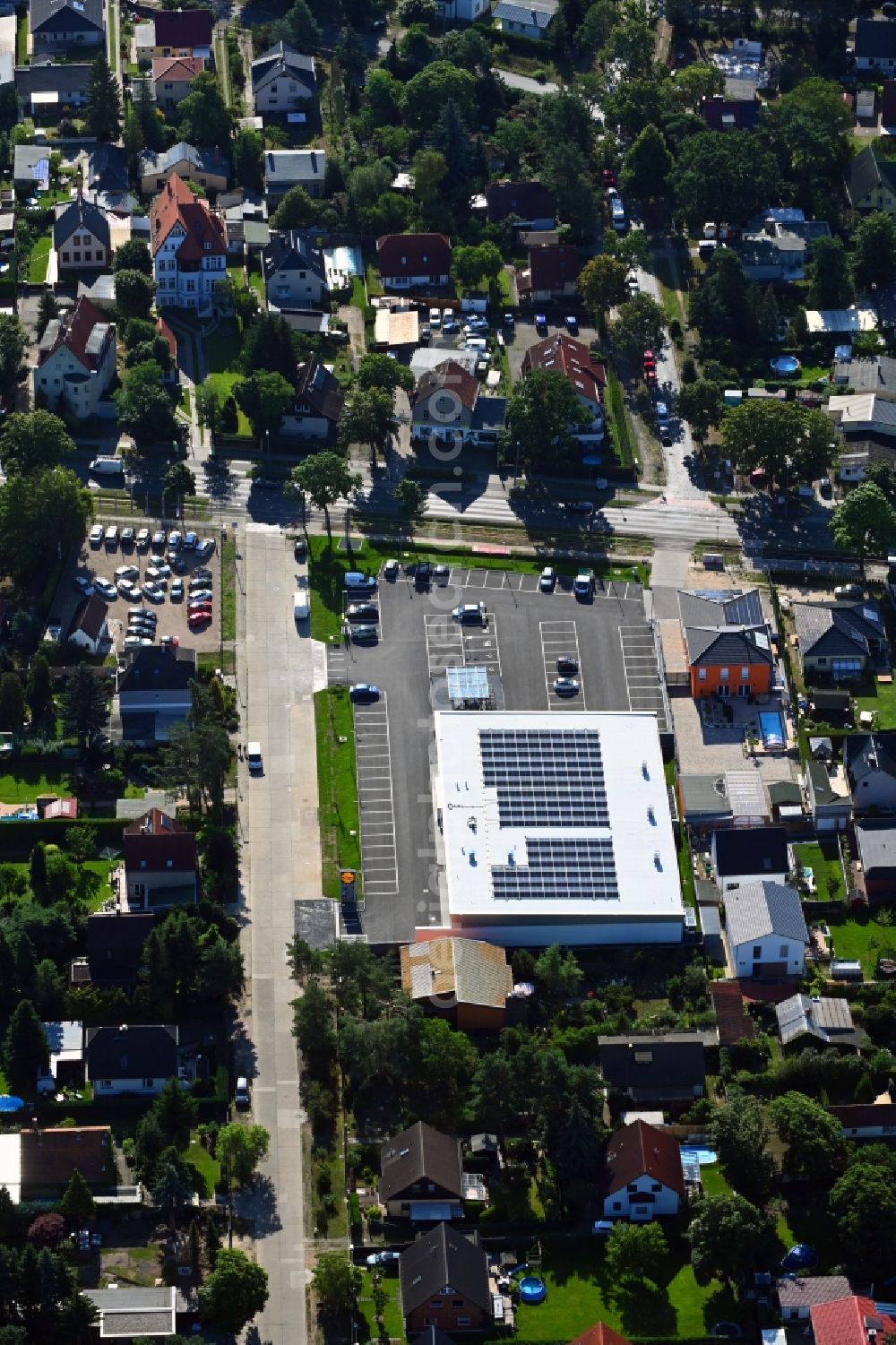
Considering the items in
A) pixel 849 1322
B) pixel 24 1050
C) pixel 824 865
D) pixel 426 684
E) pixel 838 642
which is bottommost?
pixel 849 1322

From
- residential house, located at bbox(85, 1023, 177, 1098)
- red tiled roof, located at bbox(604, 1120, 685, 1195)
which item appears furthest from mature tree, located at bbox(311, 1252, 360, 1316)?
residential house, located at bbox(85, 1023, 177, 1098)

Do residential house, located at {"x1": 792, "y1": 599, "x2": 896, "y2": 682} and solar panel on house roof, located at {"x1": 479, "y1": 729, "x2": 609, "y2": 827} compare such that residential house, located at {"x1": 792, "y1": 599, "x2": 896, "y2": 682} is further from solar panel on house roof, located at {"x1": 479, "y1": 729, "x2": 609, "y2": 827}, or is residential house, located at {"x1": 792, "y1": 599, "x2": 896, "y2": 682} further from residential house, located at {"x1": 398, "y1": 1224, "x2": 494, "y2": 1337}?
residential house, located at {"x1": 398, "y1": 1224, "x2": 494, "y2": 1337}

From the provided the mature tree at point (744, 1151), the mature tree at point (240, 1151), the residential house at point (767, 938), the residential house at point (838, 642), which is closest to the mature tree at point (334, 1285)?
the mature tree at point (240, 1151)

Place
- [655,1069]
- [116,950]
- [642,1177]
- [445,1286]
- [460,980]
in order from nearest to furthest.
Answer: [445,1286]
[642,1177]
[655,1069]
[460,980]
[116,950]

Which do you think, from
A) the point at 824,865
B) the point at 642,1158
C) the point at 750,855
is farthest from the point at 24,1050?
the point at 824,865

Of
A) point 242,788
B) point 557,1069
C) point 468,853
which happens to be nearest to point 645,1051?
point 557,1069

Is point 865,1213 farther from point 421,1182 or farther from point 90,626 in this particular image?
point 90,626

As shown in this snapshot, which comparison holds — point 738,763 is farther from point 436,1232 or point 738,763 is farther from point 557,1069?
point 436,1232
